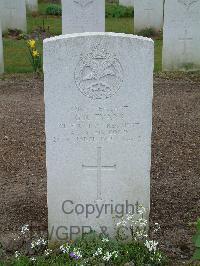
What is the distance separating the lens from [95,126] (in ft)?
12.1

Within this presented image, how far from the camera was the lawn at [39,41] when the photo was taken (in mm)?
9767

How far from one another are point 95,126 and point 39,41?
8.49 meters

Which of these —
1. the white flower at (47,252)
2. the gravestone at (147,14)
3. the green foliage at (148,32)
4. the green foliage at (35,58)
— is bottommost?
the white flower at (47,252)

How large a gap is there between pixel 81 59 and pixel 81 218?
1.13m

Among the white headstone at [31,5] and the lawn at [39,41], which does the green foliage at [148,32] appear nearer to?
the lawn at [39,41]

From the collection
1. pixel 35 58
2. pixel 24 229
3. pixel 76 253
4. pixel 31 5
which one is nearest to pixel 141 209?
pixel 76 253

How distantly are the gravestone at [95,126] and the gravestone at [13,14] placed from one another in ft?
31.1

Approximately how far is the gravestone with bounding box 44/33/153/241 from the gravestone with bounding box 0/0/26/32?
9495 mm

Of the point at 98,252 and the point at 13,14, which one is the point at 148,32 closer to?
the point at 13,14

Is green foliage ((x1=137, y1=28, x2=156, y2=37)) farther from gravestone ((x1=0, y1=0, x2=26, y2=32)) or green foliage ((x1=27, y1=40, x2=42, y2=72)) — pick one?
green foliage ((x1=27, y1=40, x2=42, y2=72))

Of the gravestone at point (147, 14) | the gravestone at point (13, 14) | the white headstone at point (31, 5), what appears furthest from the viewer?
the white headstone at point (31, 5)

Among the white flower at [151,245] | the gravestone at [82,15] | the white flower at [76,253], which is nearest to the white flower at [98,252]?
the white flower at [76,253]

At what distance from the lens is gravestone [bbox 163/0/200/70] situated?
8.80m

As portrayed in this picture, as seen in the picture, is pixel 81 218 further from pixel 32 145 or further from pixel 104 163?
pixel 32 145
